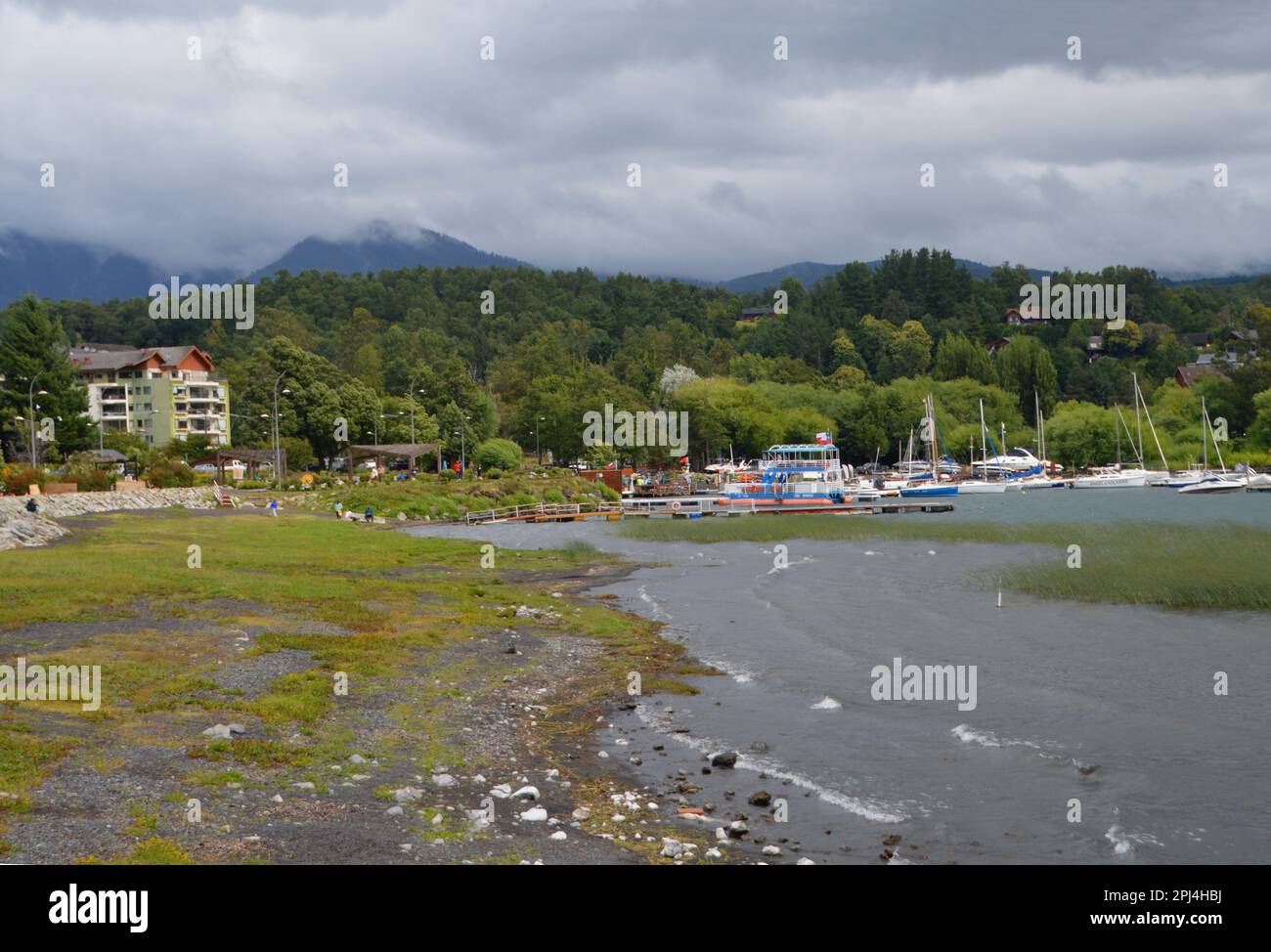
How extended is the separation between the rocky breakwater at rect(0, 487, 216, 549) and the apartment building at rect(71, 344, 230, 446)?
65574 mm

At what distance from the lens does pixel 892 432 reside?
7313 inches

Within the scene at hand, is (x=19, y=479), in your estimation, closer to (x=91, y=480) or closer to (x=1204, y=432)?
(x=91, y=480)

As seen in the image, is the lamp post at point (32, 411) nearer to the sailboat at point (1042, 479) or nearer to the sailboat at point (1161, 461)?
the sailboat at point (1042, 479)

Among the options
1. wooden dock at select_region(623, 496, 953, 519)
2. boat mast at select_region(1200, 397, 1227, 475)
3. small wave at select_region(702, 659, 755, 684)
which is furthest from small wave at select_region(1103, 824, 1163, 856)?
boat mast at select_region(1200, 397, 1227, 475)

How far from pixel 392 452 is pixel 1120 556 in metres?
95.7

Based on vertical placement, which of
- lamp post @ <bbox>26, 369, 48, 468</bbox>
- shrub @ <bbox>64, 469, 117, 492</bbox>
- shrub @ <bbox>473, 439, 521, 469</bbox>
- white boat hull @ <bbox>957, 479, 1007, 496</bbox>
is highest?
lamp post @ <bbox>26, 369, 48, 468</bbox>

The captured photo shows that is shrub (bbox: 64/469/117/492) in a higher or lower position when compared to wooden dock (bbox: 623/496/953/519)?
higher

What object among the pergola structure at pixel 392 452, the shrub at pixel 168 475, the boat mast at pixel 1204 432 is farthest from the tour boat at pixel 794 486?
the boat mast at pixel 1204 432

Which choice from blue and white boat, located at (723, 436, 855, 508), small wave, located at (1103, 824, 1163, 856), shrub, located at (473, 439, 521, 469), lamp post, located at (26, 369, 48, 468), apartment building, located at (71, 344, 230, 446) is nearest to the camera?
small wave, located at (1103, 824, 1163, 856)

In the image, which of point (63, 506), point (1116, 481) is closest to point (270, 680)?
point (63, 506)

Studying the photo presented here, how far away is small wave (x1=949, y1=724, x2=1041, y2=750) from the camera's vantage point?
23547mm

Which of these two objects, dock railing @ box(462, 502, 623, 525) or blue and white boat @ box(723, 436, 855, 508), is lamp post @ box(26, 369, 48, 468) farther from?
blue and white boat @ box(723, 436, 855, 508)
